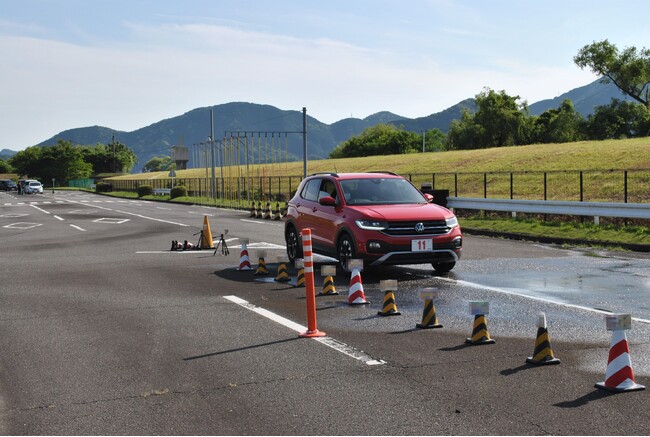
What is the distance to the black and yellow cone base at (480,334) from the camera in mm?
8023

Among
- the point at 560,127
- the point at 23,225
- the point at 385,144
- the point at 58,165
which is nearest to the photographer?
the point at 23,225

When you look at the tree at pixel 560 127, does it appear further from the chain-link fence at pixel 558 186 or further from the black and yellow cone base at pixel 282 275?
the black and yellow cone base at pixel 282 275

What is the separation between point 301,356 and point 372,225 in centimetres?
Answer: 582

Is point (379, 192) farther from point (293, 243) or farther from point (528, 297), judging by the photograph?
point (528, 297)

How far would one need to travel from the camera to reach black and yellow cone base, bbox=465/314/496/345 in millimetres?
8023

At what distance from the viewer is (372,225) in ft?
43.2

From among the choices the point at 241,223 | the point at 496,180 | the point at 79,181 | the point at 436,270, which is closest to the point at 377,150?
the point at 79,181

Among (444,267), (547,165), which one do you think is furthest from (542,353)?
(547,165)

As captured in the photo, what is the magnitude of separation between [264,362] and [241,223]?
78.8 ft

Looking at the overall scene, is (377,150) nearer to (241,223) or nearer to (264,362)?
(241,223)

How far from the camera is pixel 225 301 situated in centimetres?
1114

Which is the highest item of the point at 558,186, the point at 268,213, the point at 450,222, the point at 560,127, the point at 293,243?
the point at 560,127

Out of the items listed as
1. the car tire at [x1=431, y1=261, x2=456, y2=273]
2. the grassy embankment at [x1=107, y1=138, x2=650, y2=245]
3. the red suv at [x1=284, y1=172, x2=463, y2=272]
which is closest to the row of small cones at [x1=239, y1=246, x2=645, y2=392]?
the red suv at [x1=284, y1=172, x2=463, y2=272]

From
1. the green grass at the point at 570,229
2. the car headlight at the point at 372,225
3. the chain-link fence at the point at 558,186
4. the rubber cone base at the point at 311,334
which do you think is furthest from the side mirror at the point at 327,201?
the chain-link fence at the point at 558,186
